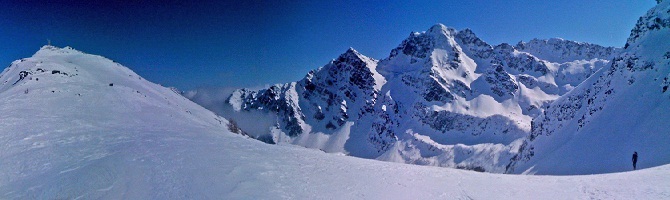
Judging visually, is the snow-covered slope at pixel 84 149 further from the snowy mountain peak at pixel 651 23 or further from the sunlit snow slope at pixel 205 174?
the snowy mountain peak at pixel 651 23

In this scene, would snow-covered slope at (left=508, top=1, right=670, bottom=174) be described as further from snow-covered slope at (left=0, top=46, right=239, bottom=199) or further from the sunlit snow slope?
snow-covered slope at (left=0, top=46, right=239, bottom=199)

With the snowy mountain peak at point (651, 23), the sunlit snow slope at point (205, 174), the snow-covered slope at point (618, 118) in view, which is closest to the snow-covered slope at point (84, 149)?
the sunlit snow slope at point (205, 174)

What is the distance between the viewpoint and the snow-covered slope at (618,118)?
58.5 metres

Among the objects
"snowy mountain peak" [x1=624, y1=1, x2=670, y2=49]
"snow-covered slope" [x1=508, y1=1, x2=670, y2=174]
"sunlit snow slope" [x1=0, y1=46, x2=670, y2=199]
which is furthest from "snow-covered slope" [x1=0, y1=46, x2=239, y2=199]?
"snowy mountain peak" [x1=624, y1=1, x2=670, y2=49]

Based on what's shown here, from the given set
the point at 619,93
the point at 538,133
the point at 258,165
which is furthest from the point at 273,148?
the point at 538,133

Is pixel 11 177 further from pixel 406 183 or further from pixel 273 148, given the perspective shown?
pixel 406 183

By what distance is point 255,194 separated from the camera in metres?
13.8

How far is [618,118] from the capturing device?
232ft

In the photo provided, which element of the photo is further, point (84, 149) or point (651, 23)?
point (651, 23)

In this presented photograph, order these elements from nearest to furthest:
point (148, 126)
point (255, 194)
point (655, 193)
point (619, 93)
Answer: point (255, 194) → point (655, 193) → point (148, 126) → point (619, 93)

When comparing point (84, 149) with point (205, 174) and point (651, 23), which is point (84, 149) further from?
point (651, 23)

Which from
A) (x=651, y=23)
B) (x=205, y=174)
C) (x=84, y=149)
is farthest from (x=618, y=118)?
(x=84, y=149)

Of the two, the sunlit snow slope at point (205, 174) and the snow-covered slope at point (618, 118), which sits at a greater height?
the snow-covered slope at point (618, 118)

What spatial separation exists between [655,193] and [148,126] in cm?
2888
